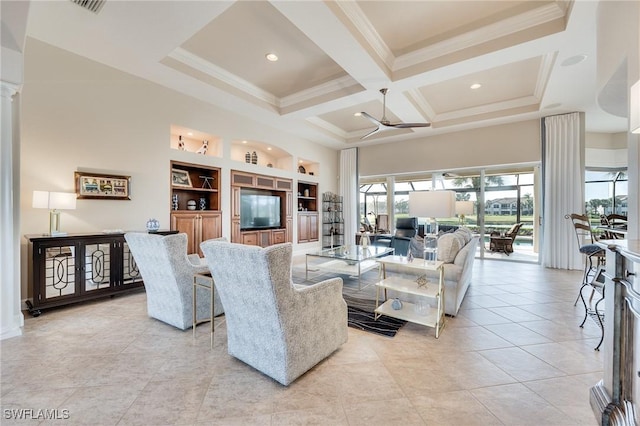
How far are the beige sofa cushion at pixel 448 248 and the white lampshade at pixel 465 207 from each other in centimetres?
364

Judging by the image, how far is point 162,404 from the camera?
165cm

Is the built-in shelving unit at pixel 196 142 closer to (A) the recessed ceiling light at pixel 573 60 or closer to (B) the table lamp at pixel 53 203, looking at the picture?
(B) the table lamp at pixel 53 203

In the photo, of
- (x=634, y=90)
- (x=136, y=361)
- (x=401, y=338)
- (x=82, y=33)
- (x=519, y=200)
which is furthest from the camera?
(x=519, y=200)

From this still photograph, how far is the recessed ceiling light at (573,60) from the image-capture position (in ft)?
→ 11.3

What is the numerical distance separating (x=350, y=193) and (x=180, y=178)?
15.9 ft

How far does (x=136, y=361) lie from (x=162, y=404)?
2.23 feet

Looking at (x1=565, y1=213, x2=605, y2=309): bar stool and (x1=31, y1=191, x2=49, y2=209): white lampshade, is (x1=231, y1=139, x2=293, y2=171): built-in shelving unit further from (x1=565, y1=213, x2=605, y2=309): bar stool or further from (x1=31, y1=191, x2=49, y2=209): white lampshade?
(x1=565, y1=213, x2=605, y2=309): bar stool

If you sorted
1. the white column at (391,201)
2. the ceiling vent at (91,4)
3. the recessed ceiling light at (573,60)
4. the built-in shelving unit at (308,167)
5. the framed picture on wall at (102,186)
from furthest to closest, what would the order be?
1. the white column at (391,201)
2. the built-in shelving unit at (308,167)
3. the framed picture on wall at (102,186)
4. the recessed ceiling light at (573,60)
5. the ceiling vent at (91,4)

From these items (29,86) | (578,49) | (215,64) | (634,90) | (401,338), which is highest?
(215,64)

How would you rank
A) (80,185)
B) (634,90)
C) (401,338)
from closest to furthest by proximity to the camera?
(634,90) < (401,338) < (80,185)

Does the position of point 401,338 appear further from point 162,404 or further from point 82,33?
point 82,33

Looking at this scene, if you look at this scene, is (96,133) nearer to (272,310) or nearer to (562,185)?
(272,310)

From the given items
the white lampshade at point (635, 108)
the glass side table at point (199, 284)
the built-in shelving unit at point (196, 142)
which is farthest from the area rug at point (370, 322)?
the built-in shelving unit at point (196, 142)

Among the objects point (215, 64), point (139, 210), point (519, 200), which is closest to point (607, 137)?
point (519, 200)
